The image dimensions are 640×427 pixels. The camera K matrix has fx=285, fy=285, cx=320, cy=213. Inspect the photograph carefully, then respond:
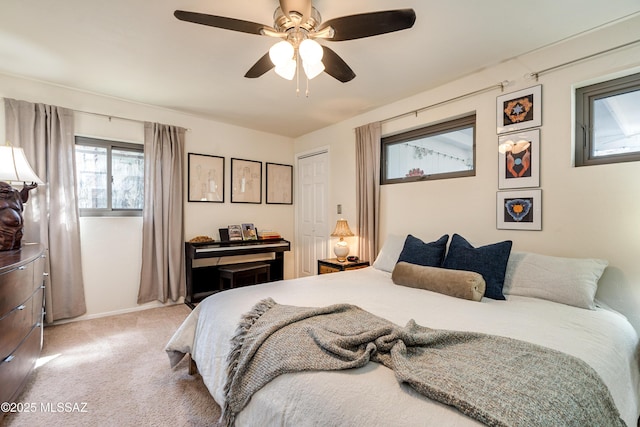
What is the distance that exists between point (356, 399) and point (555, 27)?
265 centimetres

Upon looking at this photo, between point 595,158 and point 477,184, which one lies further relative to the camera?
point 477,184

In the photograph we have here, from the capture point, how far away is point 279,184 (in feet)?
15.4

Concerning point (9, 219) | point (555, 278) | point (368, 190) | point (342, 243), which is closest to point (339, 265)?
point (342, 243)

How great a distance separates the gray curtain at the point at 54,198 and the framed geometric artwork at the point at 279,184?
2394 mm

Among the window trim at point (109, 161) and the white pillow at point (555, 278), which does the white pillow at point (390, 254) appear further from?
the window trim at point (109, 161)

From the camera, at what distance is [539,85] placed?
224cm

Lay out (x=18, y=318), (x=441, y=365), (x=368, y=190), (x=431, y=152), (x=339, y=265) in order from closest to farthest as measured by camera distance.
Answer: (x=441, y=365)
(x=18, y=318)
(x=431, y=152)
(x=339, y=265)
(x=368, y=190)

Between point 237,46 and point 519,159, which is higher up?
point 237,46

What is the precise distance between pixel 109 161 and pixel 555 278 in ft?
14.4

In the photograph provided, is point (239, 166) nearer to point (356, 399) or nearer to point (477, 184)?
point (477, 184)

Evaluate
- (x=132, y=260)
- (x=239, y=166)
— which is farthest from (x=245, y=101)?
(x=132, y=260)


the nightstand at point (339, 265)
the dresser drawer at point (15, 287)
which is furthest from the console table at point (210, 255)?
the dresser drawer at point (15, 287)

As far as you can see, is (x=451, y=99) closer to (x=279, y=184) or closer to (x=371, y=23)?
(x=371, y=23)

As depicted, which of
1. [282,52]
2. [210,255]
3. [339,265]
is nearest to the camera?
[282,52]
